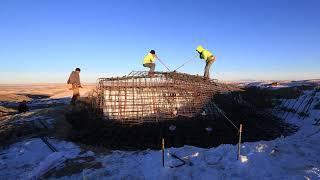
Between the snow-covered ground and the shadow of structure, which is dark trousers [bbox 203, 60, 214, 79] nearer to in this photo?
the shadow of structure

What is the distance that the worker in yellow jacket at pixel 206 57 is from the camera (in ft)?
50.2

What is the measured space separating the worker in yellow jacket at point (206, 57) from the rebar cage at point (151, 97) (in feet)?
4.72

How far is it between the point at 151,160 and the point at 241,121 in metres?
6.39

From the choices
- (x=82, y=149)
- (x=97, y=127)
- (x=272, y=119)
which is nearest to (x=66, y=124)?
(x=97, y=127)

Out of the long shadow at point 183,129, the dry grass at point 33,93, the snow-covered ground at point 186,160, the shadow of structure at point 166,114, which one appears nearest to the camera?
the snow-covered ground at point 186,160

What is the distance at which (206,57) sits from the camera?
15.4 m

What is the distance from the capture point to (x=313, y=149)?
31.1ft

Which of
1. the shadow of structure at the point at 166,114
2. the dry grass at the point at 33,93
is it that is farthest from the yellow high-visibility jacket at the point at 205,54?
the dry grass at the point at 33,93

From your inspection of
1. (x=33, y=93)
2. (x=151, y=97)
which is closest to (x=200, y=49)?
(x=151, y=97)

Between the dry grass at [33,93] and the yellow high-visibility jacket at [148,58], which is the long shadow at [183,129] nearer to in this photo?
the yellow high-visibility jacket at [148,58]

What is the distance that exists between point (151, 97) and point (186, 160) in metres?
5.51

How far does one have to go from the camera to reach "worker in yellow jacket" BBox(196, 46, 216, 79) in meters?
15.3

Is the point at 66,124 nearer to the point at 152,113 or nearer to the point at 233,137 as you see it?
the point at 152,113

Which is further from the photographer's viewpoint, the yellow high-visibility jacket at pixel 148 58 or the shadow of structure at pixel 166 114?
the yellow high-visibility jacket at pixel 148 58
